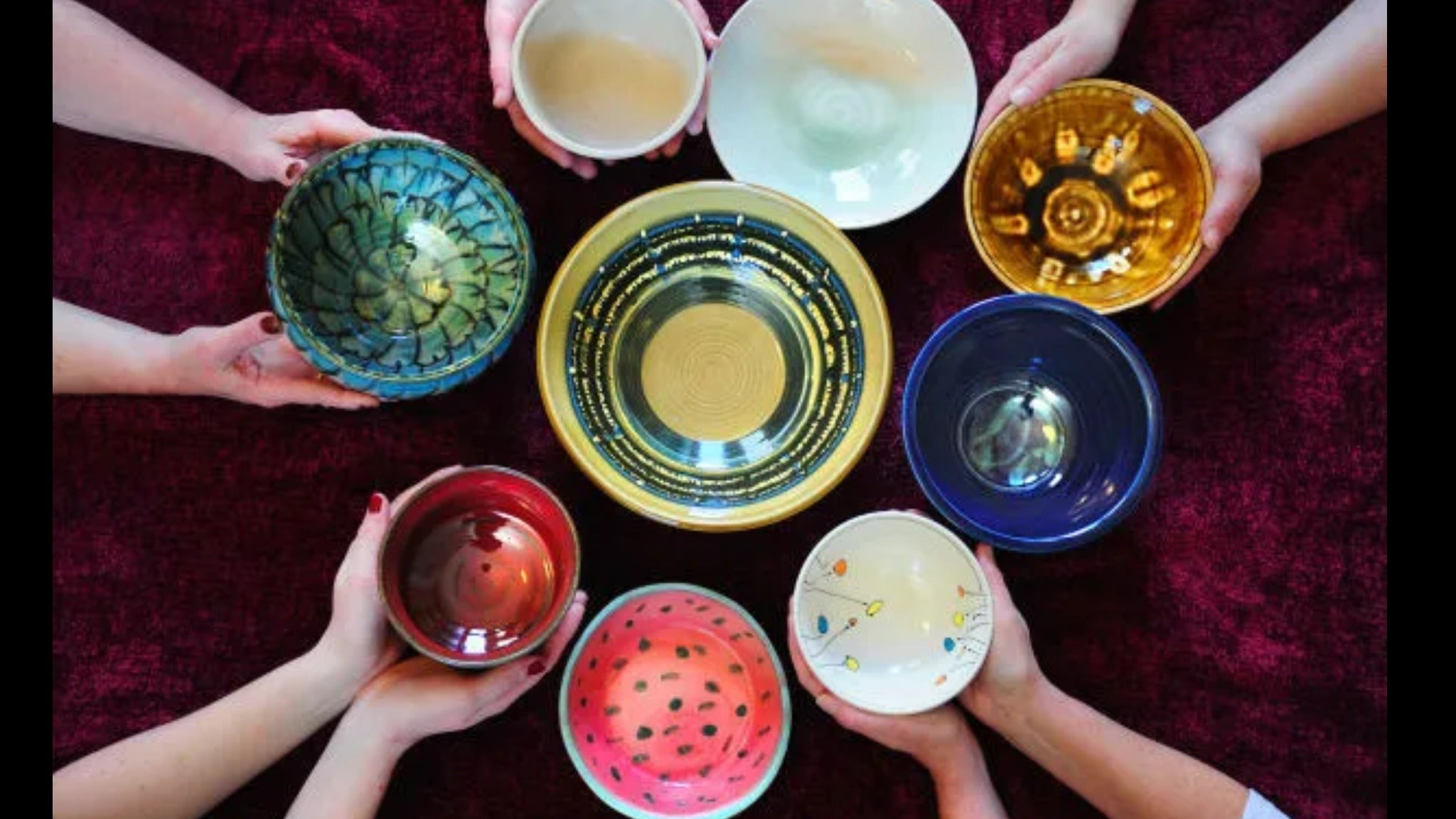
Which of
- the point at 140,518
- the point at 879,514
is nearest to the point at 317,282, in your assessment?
the point at 140,518

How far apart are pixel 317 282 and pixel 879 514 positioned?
1.79 ft

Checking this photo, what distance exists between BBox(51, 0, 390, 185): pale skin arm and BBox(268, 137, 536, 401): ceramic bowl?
0.09 metres

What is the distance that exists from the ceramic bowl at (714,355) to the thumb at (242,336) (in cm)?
30

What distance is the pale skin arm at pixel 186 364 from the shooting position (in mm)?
983

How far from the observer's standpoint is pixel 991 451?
39.1 inches

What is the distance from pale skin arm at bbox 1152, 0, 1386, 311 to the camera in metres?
1.02

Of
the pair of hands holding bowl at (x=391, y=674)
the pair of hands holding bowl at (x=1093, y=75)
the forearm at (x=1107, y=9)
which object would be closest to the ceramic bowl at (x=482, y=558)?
the pair of hands holding bowl at (x=391, y=674)

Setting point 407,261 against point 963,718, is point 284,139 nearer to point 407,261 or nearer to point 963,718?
point 407,261

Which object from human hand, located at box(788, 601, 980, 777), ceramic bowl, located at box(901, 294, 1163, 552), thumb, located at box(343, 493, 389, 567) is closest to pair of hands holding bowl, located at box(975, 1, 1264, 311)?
ceramic bowl, located at box(901, 294, 1163, 552)

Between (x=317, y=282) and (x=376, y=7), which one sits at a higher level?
(x=376, y=7)

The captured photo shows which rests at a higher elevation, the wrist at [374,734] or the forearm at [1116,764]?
the forearm at [1116,764]

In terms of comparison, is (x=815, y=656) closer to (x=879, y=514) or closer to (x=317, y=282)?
(x=879, y=514)

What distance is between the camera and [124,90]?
Result: 101cm

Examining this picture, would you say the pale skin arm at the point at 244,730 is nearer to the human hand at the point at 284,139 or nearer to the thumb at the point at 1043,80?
the human hand at the point at 284,139
